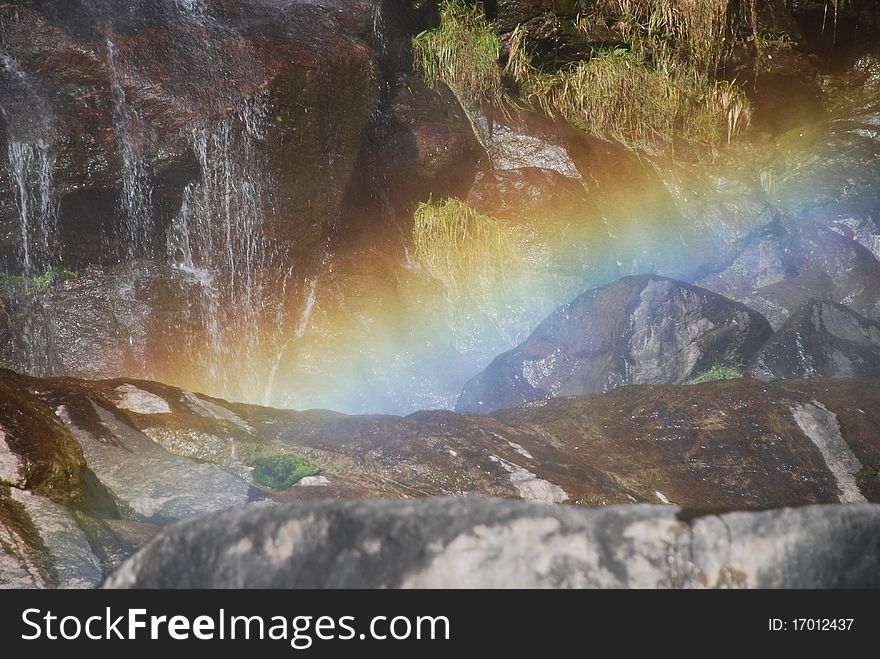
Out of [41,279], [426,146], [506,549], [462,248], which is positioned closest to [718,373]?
[462,248]

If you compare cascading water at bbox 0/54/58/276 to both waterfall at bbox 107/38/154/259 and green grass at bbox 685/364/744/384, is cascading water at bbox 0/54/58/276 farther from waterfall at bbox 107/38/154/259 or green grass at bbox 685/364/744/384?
green grass at bbox 685/364/744/384

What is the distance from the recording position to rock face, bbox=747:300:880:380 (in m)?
7.33

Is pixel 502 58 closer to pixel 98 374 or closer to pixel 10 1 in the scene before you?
pixel 10 1

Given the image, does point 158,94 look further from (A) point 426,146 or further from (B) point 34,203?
(A) point 426,146

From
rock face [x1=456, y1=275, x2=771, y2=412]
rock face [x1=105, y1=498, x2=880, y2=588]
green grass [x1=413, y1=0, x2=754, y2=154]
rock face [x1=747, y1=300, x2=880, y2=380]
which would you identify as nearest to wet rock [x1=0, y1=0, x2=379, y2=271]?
green grass [x1=413, y1=0, x2=754, y2=154]

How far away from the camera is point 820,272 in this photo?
10336mm

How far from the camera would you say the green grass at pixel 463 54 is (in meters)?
9.89

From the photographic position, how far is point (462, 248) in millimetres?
9805

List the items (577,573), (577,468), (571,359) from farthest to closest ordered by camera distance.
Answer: (571,359) → (577,468) → (577,573)

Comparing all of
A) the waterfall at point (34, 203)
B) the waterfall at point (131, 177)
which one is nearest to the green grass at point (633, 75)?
the waterfall at point (131, 177)

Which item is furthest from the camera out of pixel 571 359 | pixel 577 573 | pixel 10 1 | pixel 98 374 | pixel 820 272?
pixel 820 272

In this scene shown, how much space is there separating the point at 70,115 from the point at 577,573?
7.49 metres

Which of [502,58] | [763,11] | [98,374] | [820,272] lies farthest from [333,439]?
[763,11]

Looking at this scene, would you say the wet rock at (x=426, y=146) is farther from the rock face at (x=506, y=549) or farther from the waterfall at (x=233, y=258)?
the rock face at (x=506, y=549)
